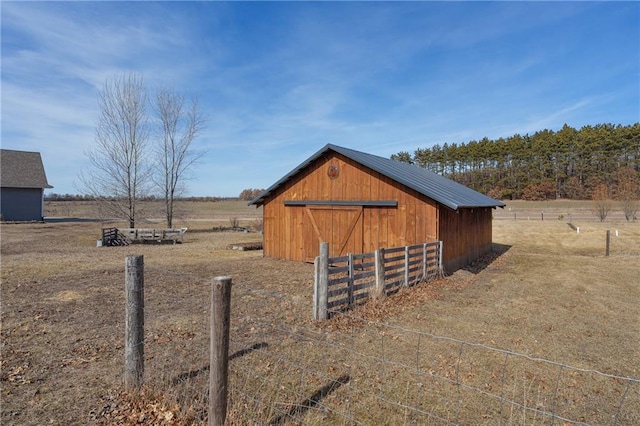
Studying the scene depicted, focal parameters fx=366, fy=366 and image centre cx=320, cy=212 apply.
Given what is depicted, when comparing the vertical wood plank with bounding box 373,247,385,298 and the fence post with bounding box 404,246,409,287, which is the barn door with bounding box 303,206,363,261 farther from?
the vertical wood plank with bounding box 373,247,385,298

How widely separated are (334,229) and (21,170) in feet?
130

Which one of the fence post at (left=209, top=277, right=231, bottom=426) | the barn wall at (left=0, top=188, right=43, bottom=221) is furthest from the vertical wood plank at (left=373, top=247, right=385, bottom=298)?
the barn wall at (left=0, top=188, right=43, bottom=221)

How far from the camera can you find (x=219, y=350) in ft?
11.6

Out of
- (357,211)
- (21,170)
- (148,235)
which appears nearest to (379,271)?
(357,211)

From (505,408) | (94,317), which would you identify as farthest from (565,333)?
(94,317)

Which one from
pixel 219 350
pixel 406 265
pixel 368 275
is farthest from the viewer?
pixel 406 265

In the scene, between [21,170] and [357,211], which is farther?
[21,170]

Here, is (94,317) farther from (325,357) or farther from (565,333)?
(565,333)

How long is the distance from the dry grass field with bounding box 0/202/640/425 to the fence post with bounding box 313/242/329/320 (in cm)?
32

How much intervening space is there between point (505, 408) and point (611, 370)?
2587 mm

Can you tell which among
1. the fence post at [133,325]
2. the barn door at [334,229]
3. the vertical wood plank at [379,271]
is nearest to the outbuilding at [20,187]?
the barn door at [334,229]

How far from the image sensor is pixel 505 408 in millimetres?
4637

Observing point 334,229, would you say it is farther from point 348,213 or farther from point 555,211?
point 555,211

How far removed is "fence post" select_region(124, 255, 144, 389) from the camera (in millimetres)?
4367
